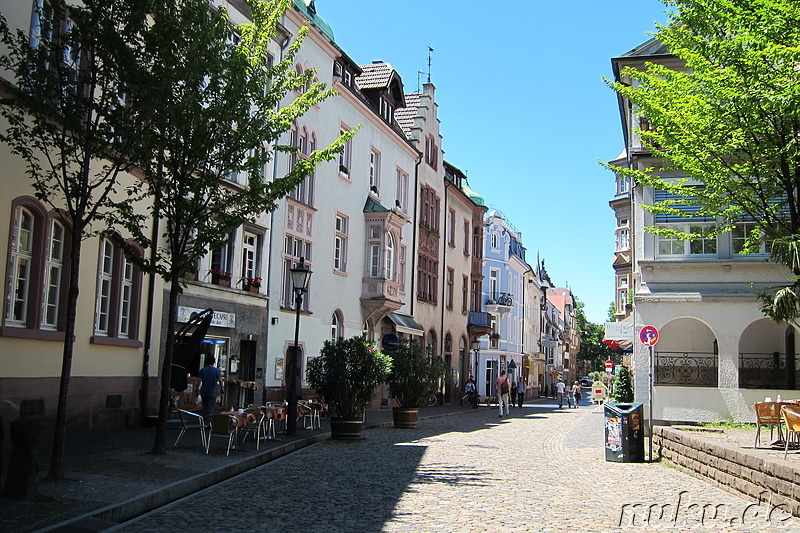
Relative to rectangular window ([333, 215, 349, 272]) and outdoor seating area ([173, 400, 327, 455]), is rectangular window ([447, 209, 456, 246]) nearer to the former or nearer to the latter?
rectangular window ([333, 215, 349, 272])

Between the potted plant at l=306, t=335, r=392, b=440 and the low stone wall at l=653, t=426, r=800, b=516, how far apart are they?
7.58 meters

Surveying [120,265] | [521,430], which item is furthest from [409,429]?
[120,265]

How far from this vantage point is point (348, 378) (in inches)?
829

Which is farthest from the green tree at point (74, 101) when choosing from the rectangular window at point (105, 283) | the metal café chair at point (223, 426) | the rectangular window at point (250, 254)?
the rectangular window at point (250, 254)

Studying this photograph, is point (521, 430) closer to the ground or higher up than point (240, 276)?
closer to the ground

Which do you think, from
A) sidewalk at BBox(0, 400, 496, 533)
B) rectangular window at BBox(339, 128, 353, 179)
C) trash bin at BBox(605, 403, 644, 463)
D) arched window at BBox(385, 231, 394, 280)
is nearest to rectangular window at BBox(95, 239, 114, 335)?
sidewalk at BBox(0, 400, 496, 533)

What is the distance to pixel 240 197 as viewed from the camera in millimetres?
14211

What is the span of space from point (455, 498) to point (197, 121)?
712 cm

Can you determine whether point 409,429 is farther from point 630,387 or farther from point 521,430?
point 630,387

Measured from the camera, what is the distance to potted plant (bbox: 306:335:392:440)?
68.0ft

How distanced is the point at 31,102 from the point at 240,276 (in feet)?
47.1

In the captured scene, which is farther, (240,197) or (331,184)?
(331,184)

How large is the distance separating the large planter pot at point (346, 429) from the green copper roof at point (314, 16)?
51.2 feet

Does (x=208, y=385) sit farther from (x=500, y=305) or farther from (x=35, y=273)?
(x=500, y=305)
